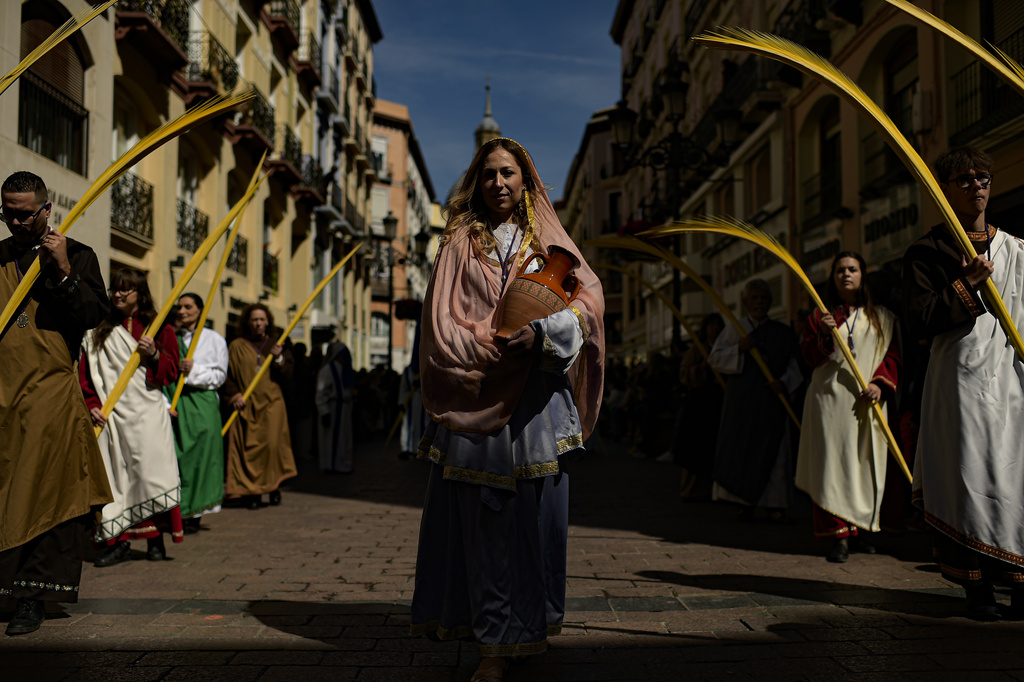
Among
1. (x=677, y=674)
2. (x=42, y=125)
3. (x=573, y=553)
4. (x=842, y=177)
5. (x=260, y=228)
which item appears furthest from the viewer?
(x=260, y=228)

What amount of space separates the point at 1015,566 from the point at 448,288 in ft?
8.85

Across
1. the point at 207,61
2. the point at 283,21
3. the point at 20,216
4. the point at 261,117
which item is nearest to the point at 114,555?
the point at 20,216

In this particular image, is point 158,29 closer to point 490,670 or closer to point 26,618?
point 26,618

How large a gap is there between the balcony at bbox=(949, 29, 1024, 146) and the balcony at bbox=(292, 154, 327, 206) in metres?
19.5

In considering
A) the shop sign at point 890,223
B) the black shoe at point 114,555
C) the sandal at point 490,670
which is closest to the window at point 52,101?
the black shoe at point 114,555

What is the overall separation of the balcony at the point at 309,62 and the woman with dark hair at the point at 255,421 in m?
21.6

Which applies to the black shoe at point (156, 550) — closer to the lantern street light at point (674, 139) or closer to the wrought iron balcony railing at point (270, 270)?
the lantern street light at point (674, 139)

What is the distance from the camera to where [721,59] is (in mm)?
26375

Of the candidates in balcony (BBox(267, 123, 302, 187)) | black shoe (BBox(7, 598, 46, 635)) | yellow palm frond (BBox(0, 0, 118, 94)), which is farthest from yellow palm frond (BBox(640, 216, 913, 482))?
balcony (BBox(267, 123, 302, 187))

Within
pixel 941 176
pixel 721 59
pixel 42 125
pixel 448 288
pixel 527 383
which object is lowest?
pixel 527 383

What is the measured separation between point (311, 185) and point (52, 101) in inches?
708

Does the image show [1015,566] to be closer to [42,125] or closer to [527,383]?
[527,383]

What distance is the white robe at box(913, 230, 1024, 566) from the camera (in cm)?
407

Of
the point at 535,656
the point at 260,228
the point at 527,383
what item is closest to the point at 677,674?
the point at 535,656
